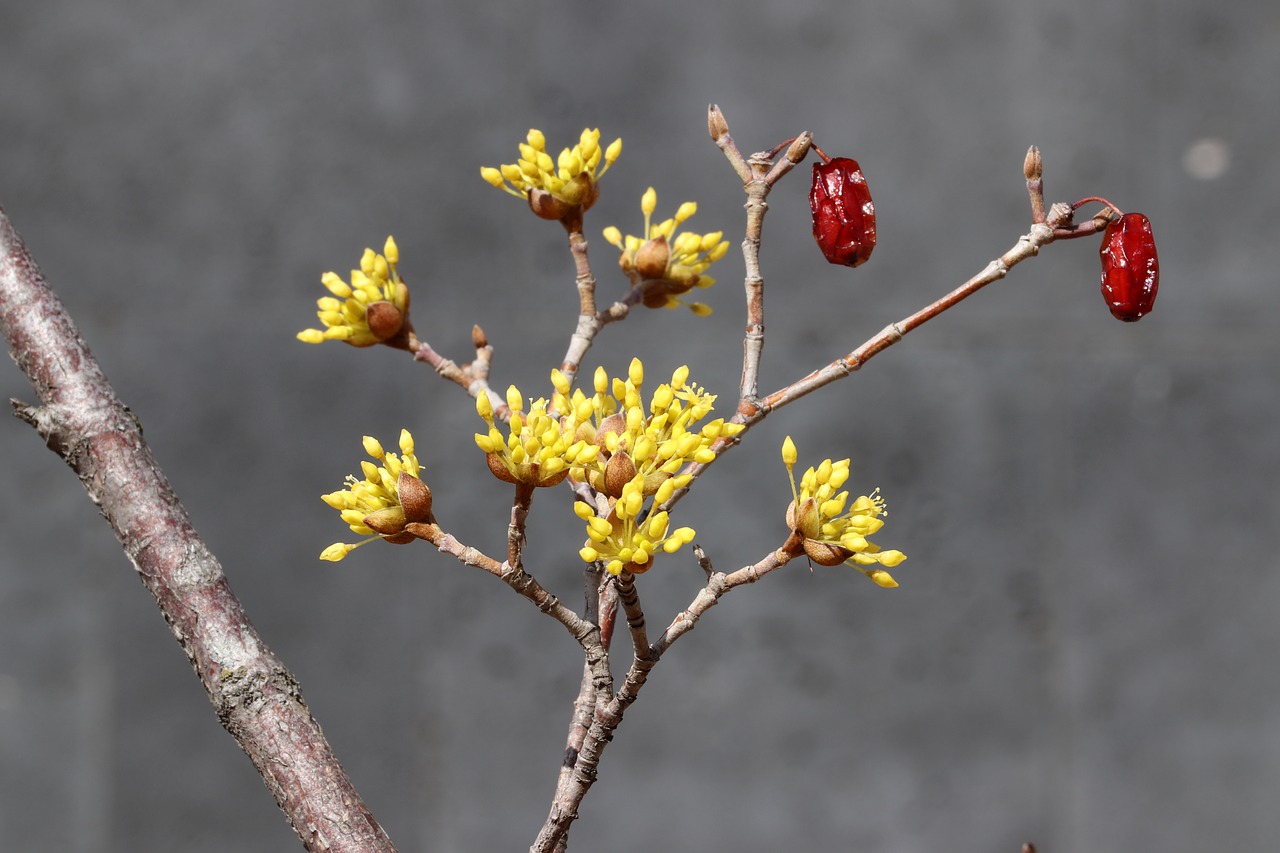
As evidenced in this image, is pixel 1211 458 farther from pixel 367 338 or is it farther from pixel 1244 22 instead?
pixel 367 338

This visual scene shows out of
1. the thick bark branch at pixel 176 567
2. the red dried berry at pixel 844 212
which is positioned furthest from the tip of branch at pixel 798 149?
→ the thick bark branch at pixel 176 567

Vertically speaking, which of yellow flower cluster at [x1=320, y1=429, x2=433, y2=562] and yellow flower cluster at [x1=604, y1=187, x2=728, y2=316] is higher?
Answer: yellow flower cluster at [x1=604, y1=187, x2=728, y2=316]

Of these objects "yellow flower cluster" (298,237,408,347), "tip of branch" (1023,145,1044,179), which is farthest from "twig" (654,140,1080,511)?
"yellow flower cluster" (298,237,408,347)

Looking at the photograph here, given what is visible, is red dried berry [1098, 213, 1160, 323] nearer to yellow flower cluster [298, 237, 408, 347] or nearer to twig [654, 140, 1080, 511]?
twig [654, 140, 1080, 511]

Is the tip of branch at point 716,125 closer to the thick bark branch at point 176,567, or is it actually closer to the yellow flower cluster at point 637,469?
the yellow flower cluster at point 637,469

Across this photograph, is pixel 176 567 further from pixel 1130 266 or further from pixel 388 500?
pixel 1130 266

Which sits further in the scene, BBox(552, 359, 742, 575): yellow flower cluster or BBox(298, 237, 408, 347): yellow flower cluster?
BBox(298, 237, 408, 347): yellow flower cluster

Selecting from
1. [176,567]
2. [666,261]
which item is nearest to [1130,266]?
[666,261]
